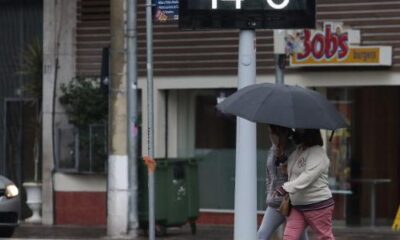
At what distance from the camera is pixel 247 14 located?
30.9ft

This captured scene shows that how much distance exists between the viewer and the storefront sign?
1502 cm

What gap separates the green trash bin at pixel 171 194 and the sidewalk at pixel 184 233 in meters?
0.29

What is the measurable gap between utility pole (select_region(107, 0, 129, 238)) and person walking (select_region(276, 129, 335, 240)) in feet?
19.8

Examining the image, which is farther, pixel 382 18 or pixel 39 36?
pixel 39 36

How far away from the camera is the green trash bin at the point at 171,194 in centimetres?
1434

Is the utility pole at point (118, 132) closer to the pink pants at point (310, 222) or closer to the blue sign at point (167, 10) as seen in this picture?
the blue sign at point (167, 10)

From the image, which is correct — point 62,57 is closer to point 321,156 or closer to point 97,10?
point 97,10

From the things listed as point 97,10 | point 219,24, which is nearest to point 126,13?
point 97,10

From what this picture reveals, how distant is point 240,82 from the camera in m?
9.60

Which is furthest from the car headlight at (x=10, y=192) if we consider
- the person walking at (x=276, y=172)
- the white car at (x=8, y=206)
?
the person walking at (x=276, y=172)

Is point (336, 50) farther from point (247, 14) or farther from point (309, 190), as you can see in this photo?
point (309, 190)

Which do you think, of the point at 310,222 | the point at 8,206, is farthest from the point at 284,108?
the point at 8,206

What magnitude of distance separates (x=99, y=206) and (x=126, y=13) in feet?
13.4

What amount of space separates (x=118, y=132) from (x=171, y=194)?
1.29 m
